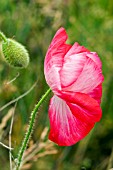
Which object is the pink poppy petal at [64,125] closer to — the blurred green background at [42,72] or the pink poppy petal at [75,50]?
the pink poppy petal at [75,50]

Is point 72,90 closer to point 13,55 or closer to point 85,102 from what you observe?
point 85,102

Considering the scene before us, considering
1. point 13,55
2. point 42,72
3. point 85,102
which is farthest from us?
point 42,72

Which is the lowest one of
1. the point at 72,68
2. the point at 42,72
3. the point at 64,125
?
the point at 42,72

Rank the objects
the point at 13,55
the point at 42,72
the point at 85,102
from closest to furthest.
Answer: the point at 85,102 → the point at 13,55 → the point at 42,72

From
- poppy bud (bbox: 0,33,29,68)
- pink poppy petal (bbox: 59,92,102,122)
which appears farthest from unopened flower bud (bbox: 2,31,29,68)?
pink poppy petal (bbox: 59,92,102,122)

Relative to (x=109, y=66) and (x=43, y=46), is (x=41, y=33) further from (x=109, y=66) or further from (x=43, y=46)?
(x=109, y=66)

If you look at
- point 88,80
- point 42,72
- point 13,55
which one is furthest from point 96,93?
point 42,72

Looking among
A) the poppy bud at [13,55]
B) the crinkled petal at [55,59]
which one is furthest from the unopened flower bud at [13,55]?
the crinkled petal at [55,59]
